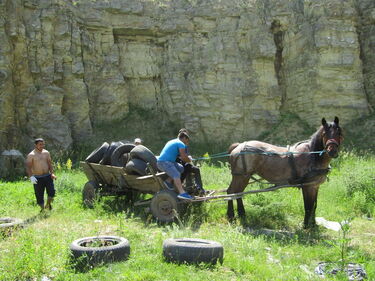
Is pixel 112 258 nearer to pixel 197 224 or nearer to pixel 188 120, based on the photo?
pixel 197 224

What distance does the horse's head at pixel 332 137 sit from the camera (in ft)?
22.8

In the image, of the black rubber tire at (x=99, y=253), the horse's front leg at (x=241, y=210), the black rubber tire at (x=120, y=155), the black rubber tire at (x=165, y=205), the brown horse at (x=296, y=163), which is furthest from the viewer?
the black rubber tire at (x=120, y=155)

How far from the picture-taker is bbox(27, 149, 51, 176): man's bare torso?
28.9 feet

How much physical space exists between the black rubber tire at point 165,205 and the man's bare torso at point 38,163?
2.89 metres

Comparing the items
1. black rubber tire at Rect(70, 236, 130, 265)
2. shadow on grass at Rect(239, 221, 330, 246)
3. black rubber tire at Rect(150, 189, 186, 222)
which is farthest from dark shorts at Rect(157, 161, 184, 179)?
black rubber tire at Rect(70, 236, 130, 265)

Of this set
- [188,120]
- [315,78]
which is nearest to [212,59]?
[188,120]

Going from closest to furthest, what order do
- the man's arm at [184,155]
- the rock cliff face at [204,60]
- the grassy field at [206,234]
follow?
the grassy field at [206,234] < the man's arm at [184,155] < the rock cliff face at [204,60]

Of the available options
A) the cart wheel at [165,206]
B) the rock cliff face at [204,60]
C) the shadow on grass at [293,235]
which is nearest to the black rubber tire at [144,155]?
the cart wheel at [165,206]

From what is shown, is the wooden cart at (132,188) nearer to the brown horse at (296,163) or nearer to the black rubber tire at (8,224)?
the brown horse at (296,163)

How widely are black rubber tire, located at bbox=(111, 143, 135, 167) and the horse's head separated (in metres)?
4.51

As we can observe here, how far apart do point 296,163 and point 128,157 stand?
12.8 ft

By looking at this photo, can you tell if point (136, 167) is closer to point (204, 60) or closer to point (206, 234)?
point (206, 234)

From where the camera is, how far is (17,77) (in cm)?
1830

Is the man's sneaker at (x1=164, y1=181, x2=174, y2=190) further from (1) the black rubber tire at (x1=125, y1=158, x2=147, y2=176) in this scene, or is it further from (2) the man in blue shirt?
(1) the black rubber tire at (x1=125, y1=158, x2=147, y2=176)
